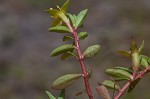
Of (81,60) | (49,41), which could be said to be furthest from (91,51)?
(49,41)

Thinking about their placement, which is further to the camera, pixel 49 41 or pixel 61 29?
pixel 49 41

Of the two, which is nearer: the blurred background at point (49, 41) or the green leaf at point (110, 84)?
the green leaf at point (110, 84)

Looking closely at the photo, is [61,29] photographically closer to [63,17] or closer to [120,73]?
[63,17]

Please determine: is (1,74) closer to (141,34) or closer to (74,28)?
(141,34)

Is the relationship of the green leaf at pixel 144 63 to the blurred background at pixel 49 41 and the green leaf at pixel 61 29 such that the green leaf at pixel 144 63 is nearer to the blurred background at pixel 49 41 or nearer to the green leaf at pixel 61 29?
the green leaf at pixel 61 29

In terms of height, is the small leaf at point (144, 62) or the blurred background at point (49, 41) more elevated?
the blurred background at point (49, 41)

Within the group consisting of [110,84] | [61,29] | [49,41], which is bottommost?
[110,84]

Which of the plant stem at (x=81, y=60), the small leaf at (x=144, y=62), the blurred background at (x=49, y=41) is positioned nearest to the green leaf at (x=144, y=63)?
the small leaf at (x=144, y=62)

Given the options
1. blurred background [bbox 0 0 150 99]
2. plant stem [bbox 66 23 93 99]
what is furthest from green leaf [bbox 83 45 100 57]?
blurred background [bbox 0 0 150 99]
